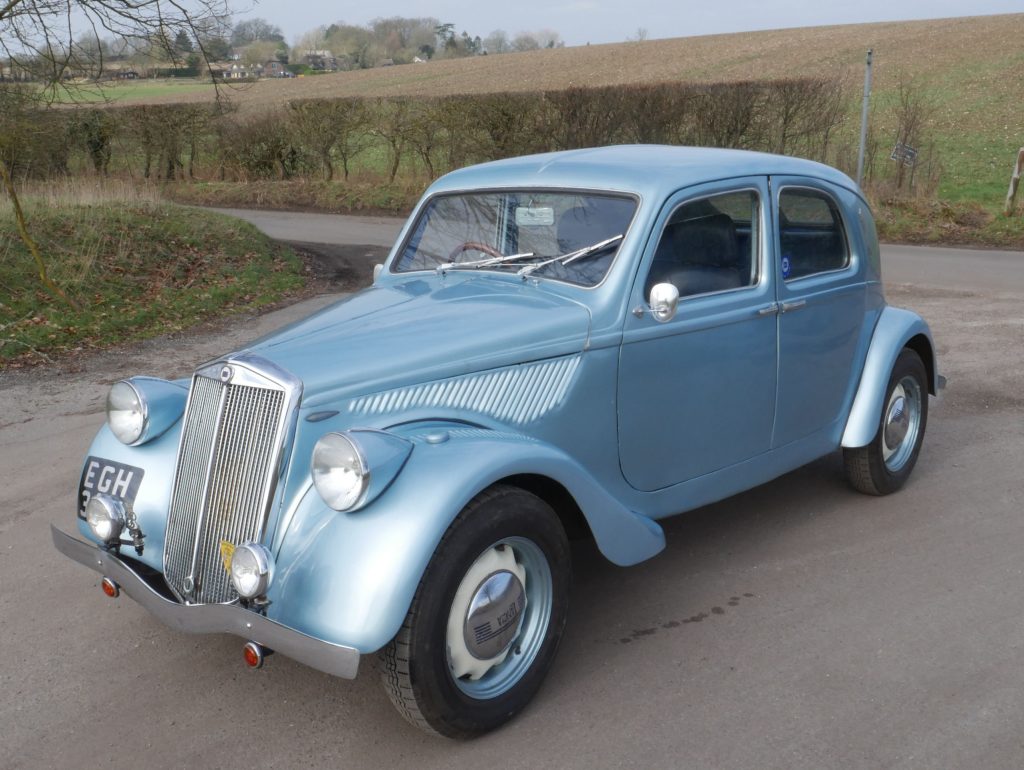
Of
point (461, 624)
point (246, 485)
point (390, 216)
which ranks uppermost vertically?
point (246, 485)

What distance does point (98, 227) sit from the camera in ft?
39.8

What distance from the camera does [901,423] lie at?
209 inches

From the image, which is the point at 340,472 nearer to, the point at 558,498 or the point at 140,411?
the point at 558,498

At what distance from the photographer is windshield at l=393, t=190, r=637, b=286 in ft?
12.9

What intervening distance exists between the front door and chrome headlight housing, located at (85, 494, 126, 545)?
1.85m

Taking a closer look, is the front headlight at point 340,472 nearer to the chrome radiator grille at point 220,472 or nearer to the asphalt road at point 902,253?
the chrome radiator grille at point 220,472

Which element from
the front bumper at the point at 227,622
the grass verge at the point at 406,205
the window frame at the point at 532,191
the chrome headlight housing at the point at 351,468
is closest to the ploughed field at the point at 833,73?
the grass verge at the point at 406,205

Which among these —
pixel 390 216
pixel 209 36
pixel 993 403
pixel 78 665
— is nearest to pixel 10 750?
pixel 78 665

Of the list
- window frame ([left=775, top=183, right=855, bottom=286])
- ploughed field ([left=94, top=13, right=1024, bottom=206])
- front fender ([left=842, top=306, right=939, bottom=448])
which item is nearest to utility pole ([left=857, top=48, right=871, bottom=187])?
ploughed field ([left=94, top=13, right=1024, bottom=206])

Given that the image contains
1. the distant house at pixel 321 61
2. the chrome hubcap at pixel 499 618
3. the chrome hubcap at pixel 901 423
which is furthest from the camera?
the distant house at pixel 321 61

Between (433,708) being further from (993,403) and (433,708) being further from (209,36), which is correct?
(209,36)

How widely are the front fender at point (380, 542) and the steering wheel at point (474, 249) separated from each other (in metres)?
1.28

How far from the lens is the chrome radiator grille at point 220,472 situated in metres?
3.08

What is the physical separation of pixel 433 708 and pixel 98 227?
10808 millimetres
